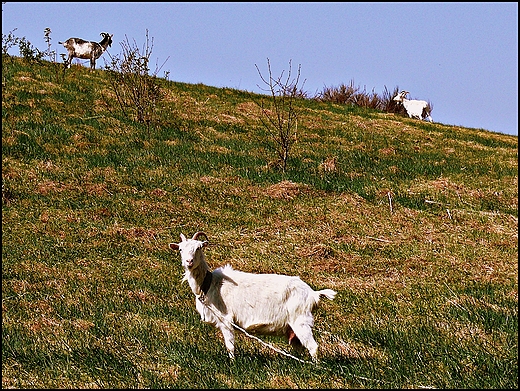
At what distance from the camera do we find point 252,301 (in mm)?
6004

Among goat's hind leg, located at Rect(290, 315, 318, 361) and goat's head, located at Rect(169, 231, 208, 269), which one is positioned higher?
goat's head, located at Rect(169, 231, 208, 269)

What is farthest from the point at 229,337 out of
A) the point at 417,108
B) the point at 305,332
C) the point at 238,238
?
the point at 417,108

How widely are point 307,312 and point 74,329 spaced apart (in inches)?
106

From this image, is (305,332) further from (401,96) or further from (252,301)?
(401,96)

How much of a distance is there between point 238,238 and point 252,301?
5.59m

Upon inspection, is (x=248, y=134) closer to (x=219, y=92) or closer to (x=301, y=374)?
(x=219, y=92)

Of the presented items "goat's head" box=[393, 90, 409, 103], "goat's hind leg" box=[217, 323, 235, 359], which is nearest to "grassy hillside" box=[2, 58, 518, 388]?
"goat's hind leg" box=[217, 323, 235, 359]

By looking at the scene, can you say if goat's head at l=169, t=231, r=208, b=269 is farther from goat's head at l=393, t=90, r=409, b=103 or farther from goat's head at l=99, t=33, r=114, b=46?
goat's head at l=393, t=90, r=409, b=103

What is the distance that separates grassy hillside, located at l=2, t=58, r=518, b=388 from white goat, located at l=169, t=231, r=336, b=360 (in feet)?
0.82

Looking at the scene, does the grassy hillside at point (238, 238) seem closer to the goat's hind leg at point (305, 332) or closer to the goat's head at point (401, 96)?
the goat's hind leg at point (305, 332)

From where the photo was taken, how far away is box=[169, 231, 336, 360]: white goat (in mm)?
5828

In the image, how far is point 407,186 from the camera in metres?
14.8

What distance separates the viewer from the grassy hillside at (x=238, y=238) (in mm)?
5590

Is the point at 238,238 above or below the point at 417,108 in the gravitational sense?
below
